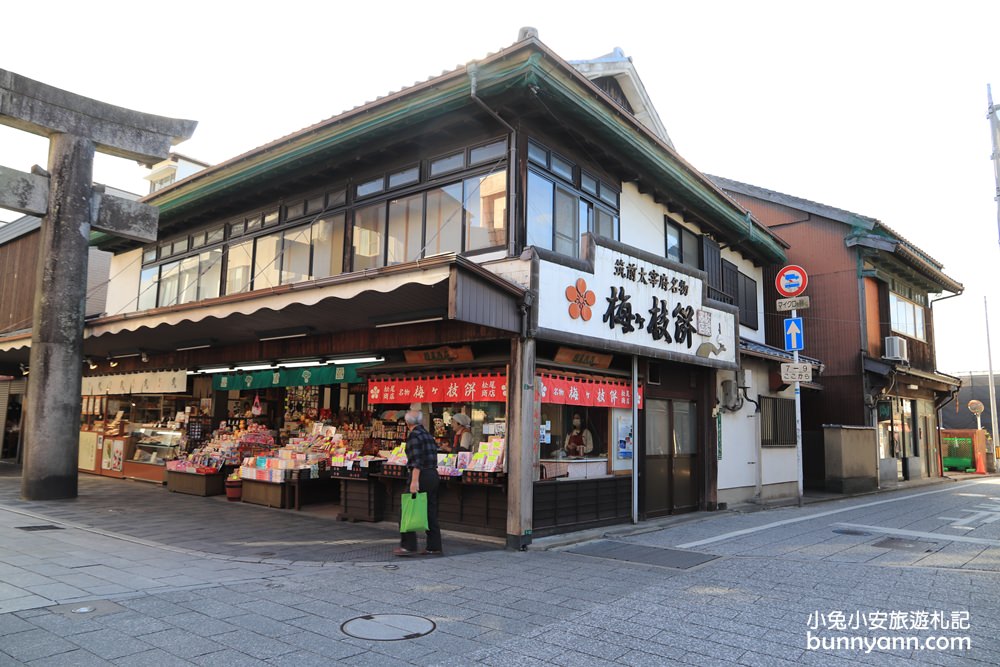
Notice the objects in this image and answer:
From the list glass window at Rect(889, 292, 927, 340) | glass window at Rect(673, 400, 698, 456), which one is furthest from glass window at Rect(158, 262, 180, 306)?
glass window at Rect(889, 292, 927, 340)

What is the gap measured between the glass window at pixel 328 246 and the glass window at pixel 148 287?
732 centimetres

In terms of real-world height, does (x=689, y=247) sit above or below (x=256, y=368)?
above

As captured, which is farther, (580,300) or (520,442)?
(580,300)

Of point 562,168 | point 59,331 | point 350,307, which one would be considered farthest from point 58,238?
point 562,168

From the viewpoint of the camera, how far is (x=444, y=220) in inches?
460

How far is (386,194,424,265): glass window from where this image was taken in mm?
12034

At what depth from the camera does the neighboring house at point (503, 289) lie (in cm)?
1005

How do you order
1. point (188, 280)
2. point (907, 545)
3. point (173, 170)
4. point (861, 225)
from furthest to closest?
point (173, 170), point (861, 225), point (188, 280), point (907, 545)

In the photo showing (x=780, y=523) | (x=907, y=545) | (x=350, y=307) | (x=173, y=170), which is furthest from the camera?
(x=173, y=170)

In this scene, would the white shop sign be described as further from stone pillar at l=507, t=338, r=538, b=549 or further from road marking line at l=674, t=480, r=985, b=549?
road marking line at l=674, t=480, r=985, b=549

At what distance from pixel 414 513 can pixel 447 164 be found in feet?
20.2

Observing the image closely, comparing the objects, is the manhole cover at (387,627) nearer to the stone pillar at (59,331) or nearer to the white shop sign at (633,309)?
the white shop sign at (633,309)

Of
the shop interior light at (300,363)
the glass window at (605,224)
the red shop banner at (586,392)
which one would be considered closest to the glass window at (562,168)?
the glass window at (605,224)

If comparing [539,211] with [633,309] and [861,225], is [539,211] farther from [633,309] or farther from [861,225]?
[861,225]
